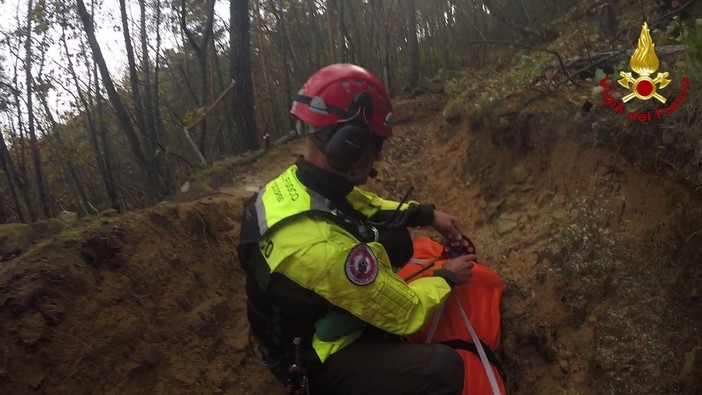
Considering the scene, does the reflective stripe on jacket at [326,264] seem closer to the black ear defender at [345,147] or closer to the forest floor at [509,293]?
the black ear defender at [345,147]

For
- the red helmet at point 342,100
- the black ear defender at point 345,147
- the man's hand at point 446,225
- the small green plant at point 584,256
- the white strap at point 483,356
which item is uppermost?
the red helmet at point 342,100

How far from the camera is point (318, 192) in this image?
2168mm

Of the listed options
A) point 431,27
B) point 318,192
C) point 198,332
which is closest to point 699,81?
point 318,192

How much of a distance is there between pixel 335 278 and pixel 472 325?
1.18m

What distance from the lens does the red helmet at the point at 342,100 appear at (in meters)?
2.16

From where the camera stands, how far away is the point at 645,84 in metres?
3.09

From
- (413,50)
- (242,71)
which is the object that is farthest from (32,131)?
(413,50)

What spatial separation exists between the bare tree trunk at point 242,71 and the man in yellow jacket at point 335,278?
5112mm

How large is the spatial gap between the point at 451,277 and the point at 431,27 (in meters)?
8.47

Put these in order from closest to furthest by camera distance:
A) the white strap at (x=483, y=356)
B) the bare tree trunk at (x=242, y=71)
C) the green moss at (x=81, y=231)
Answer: the white strap at (x=483, y=356)
the green moss at (x=81, y=231)
the bare tree trunk at (x=242, y=71)

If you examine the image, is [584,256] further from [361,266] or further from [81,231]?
[81,231]

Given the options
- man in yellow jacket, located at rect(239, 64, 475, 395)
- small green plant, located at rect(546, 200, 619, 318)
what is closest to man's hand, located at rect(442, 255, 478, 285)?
man in yellow jacket, located at rect(239, 64, 475, 395)

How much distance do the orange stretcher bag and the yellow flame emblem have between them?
159cm

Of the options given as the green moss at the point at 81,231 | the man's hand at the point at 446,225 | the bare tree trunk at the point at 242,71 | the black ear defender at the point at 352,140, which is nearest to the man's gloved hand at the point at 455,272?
the man's hand at the point at 446,225
